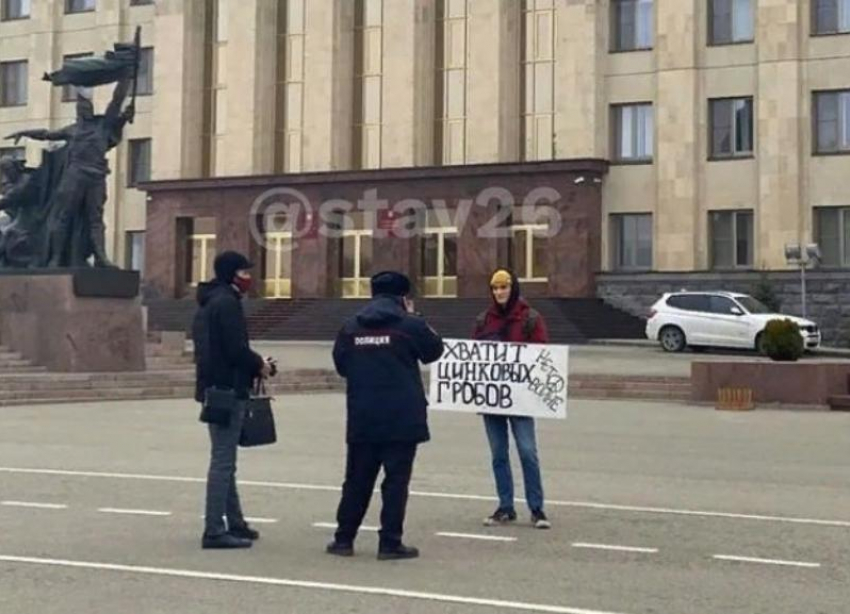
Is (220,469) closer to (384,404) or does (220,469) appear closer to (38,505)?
(384,404)

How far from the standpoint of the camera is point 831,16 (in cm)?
4428

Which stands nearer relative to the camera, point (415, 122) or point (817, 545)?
point (817, 545)

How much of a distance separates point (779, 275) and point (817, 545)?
→ 34997 millimetres

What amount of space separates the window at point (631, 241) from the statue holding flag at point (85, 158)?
2139 centimetres

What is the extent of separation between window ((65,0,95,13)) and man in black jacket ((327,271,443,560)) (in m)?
53.2

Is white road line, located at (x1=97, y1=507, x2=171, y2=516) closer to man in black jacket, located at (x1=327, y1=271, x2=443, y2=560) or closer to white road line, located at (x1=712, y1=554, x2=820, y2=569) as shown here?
man in black jacket, located at (x1=327, y1=271, x2=443, y2=560)

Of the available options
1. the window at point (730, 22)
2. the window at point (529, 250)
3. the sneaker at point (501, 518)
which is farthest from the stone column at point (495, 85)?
the sneaker at point (501, 518)

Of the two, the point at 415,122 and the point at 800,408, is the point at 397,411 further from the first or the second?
the point at 415,122

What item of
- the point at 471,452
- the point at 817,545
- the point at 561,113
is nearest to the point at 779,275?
the point at 561,113

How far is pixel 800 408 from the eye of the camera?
23.6m

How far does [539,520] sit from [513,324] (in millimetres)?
1530

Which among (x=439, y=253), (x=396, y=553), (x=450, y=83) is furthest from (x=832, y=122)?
(x=396, y=553)

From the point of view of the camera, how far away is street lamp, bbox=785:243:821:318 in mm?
40844

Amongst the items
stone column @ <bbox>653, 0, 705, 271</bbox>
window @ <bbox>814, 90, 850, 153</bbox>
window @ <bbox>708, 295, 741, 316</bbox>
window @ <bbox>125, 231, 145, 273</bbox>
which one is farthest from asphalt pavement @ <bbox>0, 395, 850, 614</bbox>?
window @ <bbox>125, 231, 145, 273</bbox>
